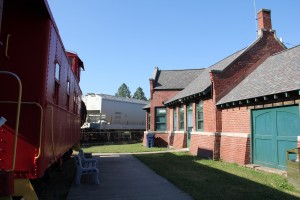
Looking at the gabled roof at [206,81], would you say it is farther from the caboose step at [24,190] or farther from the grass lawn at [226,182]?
the caboose step at [24,190]

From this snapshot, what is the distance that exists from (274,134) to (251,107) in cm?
166

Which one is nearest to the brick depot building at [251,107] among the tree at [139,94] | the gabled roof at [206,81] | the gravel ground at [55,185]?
the gabled roof at [206,81]

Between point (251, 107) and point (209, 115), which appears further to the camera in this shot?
point (209, 115)

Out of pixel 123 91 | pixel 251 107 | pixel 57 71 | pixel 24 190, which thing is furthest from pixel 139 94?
pixel 24 190

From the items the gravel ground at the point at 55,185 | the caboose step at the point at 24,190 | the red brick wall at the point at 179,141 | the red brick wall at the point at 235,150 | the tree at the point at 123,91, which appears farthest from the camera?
the tree at the point at 123,91

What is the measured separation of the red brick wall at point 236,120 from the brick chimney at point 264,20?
5.95 meters

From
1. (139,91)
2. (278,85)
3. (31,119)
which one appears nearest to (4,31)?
(31,119)

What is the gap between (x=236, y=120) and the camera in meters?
14.3

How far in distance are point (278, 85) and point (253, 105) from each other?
1540 mm

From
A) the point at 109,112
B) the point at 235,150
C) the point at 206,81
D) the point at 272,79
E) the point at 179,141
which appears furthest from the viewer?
the point at 109,112

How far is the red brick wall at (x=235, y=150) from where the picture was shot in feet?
43.4

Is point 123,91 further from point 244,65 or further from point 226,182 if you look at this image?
point 226,182

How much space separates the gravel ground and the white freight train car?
19219 mm

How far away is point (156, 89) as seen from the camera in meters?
27.0
